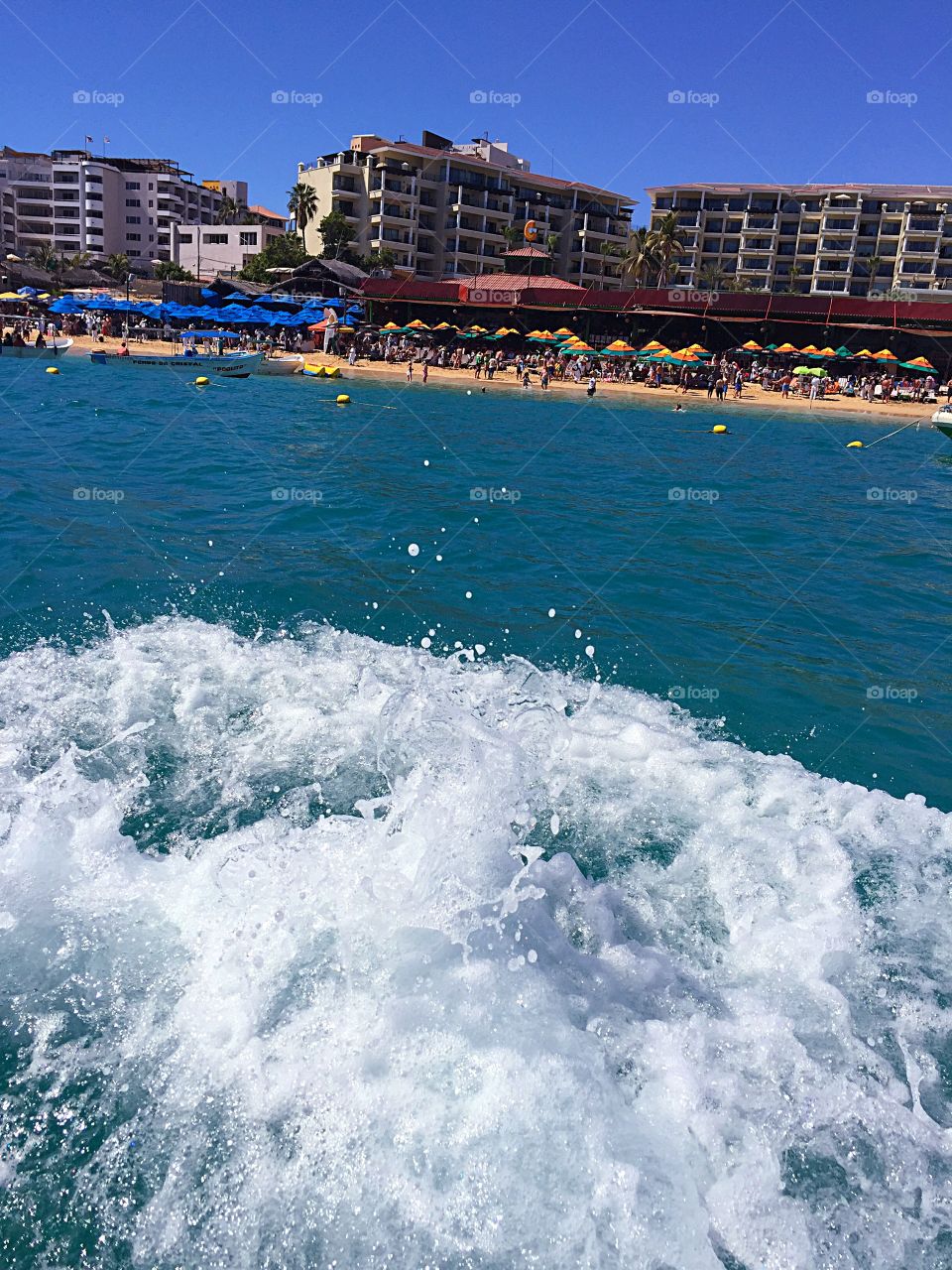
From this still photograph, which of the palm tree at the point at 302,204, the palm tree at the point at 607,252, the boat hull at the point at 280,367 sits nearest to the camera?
the boat hull at the point at 280,367

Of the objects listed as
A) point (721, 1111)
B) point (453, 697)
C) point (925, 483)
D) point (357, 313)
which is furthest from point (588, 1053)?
point (357, 313)

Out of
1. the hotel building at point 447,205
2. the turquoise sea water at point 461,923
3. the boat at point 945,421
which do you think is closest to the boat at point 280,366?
A: the boat at point 945,421

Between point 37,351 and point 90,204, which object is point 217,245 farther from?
point 37,351

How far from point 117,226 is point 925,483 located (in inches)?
4354

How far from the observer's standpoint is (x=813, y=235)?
97.0 meters

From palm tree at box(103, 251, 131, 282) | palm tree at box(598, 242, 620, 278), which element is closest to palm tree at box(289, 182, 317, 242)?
palm tree at box(103, 251, 131, 282)

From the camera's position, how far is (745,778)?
23.1ft

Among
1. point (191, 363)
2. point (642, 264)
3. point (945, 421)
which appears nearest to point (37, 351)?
point (191, 363)

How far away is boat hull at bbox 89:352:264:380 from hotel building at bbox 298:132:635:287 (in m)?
48.2

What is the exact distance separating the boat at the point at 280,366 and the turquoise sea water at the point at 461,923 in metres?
35.5

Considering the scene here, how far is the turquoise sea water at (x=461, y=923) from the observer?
3621 millimetres

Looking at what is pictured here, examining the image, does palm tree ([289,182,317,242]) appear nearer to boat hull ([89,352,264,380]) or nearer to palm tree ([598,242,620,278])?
palm tree ([598,242,620,278])

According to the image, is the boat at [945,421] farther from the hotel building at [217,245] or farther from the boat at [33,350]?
the hotel building at [217,245]

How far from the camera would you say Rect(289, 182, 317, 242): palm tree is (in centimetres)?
8538
